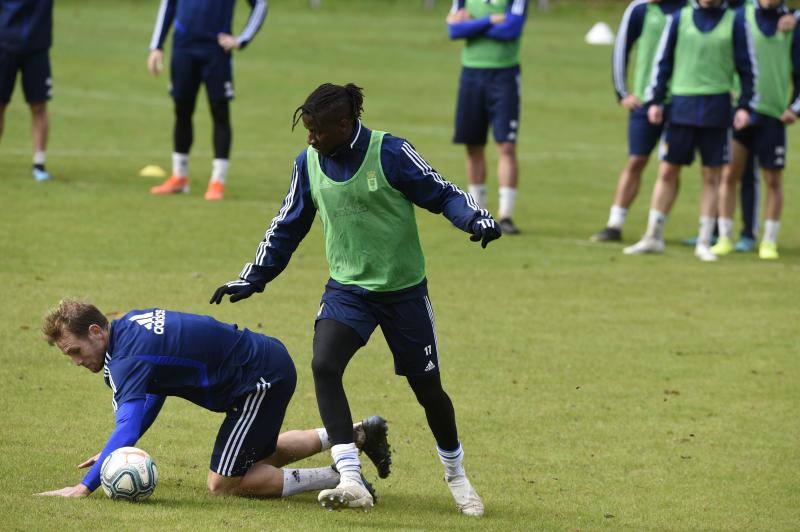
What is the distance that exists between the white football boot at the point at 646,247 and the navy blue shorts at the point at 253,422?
851cm

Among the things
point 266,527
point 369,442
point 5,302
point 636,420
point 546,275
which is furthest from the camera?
point 546,275

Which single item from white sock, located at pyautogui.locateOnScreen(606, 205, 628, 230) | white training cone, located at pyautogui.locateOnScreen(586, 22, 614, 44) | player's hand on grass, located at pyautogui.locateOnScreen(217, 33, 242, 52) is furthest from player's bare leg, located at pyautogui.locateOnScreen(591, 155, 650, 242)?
white training cone, located at pyautogui.locateOnScreen(586, 22, 614, 44)

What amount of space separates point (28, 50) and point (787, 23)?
8.65 meters

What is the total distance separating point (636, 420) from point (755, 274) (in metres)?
5.59

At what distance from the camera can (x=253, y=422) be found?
24.7 ft

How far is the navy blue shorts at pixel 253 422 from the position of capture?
7496mm

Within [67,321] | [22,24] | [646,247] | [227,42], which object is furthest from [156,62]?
[67,321]

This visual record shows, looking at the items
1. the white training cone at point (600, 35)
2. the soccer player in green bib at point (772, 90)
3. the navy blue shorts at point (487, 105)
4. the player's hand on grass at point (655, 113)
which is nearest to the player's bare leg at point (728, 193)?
the soccer player in green bib at point (772, 90)

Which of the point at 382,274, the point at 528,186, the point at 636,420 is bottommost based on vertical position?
the point at 528,186

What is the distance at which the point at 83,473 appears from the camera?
25.7ft

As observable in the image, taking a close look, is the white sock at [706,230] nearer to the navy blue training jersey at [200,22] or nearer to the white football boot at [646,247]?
the white football boot at [646,247]

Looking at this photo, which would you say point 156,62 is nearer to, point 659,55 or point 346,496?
point 659,55

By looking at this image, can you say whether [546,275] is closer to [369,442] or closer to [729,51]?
[729,51]

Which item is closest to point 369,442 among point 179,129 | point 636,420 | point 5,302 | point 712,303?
point 636,420
